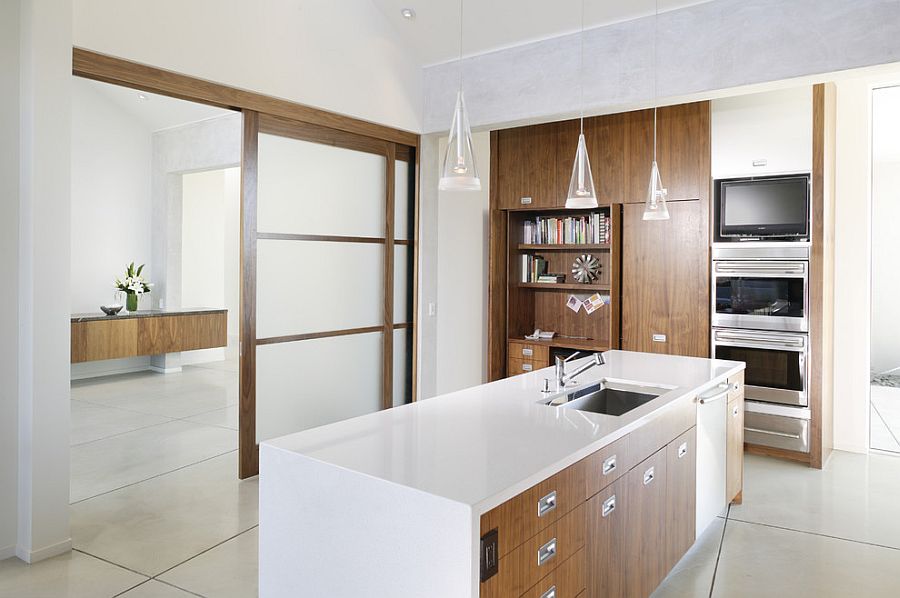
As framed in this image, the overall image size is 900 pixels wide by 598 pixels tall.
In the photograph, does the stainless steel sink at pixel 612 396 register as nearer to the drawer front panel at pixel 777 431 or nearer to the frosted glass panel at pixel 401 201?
the drawer front panel at pixel 777 431

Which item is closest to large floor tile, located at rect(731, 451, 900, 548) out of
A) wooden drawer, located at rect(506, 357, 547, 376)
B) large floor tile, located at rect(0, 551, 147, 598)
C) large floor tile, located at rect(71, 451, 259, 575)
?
wooden drawer, located at rect(506, 357, 547, 376)

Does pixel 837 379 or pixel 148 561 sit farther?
pixel 837 379

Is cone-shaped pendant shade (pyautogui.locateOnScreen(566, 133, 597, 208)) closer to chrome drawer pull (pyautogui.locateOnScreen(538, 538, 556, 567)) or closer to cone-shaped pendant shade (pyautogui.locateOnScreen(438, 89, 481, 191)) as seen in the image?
cone-shaped pendant shade (pyautogui.locateOnScreen(438, 89, 481, 191))

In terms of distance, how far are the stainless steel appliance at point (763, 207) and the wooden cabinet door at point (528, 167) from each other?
1.39 meters

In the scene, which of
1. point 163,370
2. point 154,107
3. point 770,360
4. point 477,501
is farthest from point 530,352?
point 154,107

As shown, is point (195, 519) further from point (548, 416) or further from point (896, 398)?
point (896, 398)

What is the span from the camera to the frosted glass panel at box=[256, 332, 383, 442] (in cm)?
425

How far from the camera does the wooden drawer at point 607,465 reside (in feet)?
6.75

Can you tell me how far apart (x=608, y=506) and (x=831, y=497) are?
→ 263 centimetres

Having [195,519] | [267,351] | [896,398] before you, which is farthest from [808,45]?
[195,519]

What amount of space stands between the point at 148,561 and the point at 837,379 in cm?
497

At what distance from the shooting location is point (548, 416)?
7.94ft

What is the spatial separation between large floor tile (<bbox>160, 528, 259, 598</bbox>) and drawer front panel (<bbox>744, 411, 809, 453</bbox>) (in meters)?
3.67

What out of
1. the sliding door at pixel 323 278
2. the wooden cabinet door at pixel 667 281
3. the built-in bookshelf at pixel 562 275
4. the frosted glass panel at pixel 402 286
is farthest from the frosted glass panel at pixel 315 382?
the wooden cabinet door at pixel 667 281
